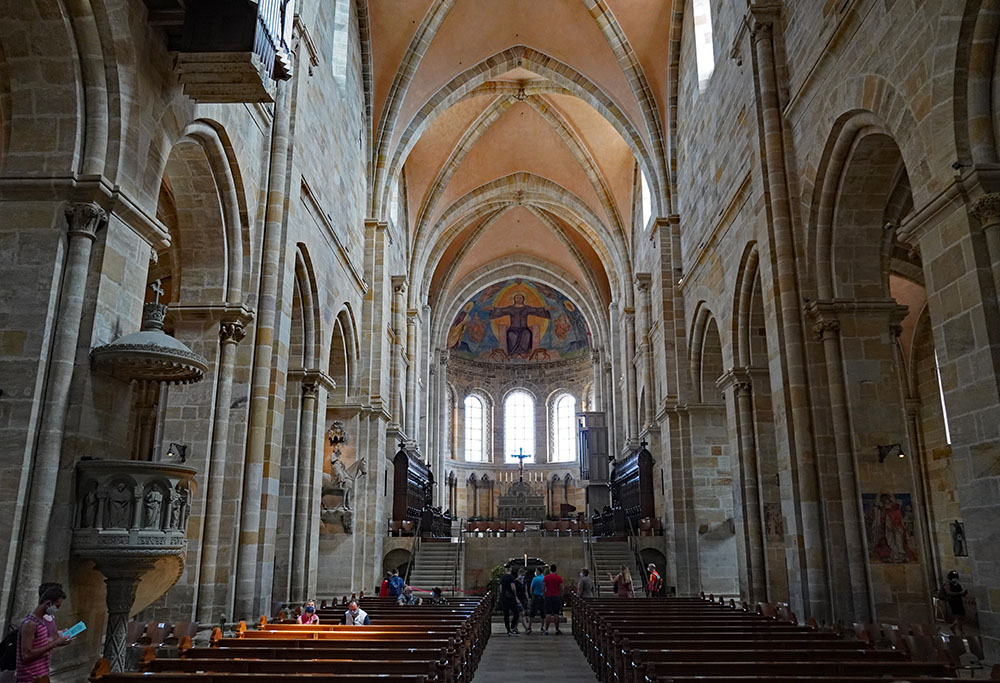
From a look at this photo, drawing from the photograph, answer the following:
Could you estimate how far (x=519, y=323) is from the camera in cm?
4388

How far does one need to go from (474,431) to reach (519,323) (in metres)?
6.61

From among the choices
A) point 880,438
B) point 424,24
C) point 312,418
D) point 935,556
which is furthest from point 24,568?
point 935,556

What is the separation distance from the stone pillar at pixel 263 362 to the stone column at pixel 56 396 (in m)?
4.55

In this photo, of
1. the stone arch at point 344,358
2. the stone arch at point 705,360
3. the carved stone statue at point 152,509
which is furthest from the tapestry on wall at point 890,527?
the stone arch at point 344,358

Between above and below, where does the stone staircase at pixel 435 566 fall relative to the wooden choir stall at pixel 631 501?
below

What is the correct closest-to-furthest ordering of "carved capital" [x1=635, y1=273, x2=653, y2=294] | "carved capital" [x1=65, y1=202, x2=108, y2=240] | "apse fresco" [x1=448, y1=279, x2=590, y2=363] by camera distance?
1. "carved capital" [x1=65, y1=202, x2=108, y2=240]
2. "carved capital" [x1=635, y1=273, x2=653, y2=294]
3. "apse fresco" [x1=448, y1=279, x2=590, y2=363]

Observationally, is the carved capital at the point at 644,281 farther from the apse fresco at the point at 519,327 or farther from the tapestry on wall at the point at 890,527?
the apse fresco at the point at 519,327

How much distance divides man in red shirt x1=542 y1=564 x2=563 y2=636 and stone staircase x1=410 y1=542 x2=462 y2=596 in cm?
493

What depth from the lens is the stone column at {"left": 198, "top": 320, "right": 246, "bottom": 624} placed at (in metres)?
10.3

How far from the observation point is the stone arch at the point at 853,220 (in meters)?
10.6

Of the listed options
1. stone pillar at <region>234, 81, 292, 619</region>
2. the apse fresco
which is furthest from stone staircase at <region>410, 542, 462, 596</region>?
the apse fresco

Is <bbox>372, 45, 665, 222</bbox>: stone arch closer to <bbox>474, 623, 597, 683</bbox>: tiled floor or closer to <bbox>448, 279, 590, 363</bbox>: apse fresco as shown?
<bbox>474, 623, 597, 683</bbox>: tiled floor

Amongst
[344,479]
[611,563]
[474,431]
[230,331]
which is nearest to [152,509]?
[230,331]

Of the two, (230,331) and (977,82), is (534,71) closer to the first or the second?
(230,331)
